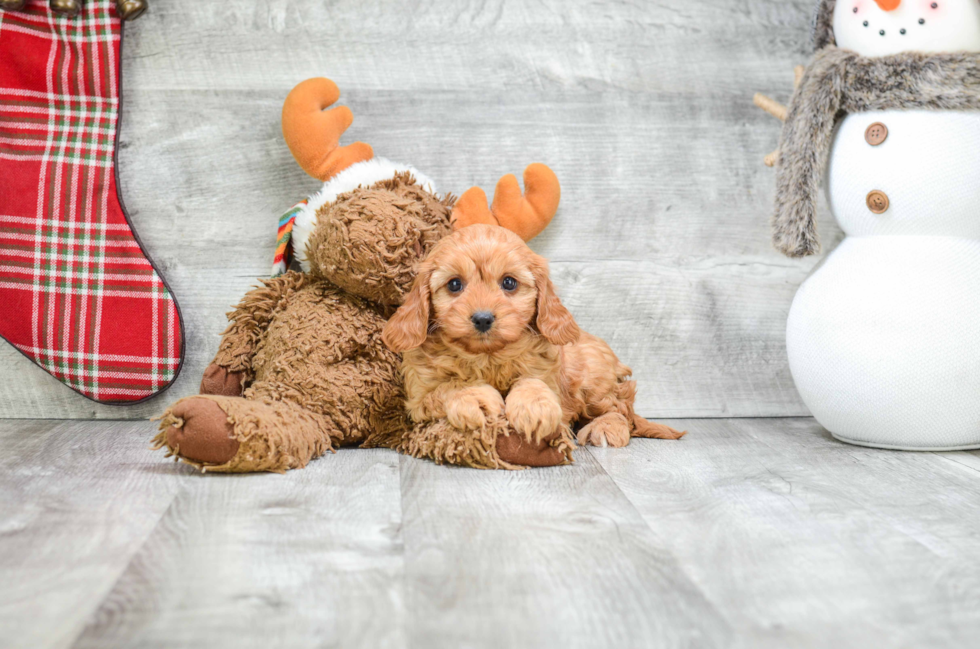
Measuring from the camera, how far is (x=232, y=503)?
1.08 metres

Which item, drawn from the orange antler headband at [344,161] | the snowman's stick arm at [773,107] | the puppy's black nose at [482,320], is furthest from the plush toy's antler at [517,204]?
the snowman's stick arm at [773,107]

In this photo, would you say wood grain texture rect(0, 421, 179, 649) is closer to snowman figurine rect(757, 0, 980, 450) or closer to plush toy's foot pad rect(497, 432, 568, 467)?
plush toy's foot pad rect(497, 432, 568, 467)

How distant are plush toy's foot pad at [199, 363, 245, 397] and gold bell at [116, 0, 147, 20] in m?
0.75

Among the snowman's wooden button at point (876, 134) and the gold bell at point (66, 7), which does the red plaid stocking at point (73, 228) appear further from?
the snowman's wooden button at point (876, 134)

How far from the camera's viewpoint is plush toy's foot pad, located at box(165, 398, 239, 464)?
1.17 metres

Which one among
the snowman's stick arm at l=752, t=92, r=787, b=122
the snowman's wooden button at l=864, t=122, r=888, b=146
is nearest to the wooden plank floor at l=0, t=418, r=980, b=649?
the snowman's wooden button at l=864, t=122, r=888, b=146

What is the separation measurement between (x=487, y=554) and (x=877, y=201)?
1019 millimetres

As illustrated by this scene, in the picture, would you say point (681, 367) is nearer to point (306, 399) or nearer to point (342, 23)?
point (306, 399)

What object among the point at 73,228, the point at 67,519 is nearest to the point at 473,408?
the point at 67,519

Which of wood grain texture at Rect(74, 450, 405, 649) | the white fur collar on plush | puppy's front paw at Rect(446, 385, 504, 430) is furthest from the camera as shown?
the white fur collar on plush

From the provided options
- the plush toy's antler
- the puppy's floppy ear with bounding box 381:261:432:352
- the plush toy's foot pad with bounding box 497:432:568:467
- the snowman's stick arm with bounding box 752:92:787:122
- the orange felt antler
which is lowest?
the plush toy's foot pad with bounding box 497:432:568:467

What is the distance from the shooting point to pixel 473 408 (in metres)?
1.27

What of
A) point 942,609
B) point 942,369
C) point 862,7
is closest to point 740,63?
point 862,7

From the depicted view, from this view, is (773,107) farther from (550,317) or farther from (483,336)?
(483,336)
